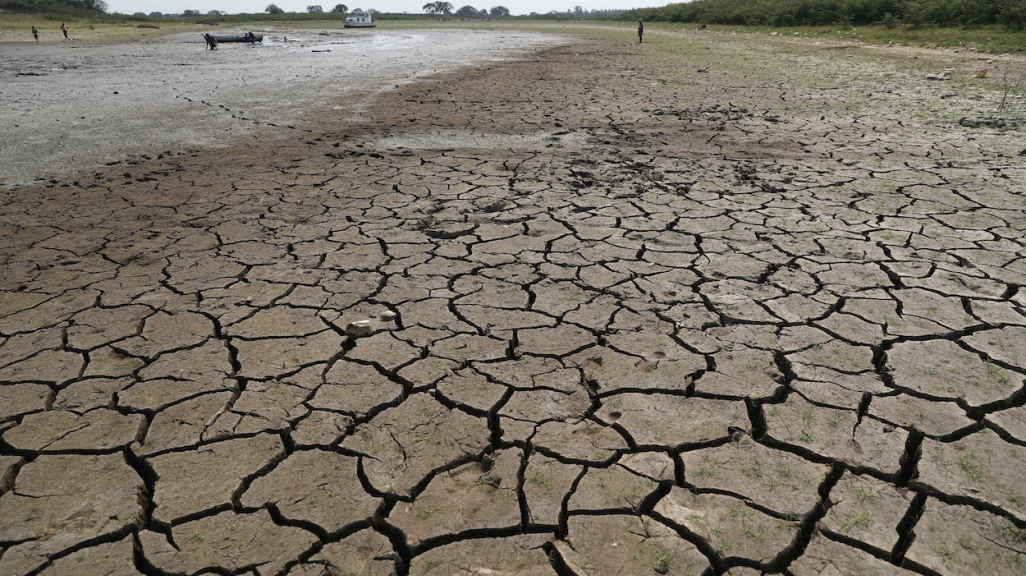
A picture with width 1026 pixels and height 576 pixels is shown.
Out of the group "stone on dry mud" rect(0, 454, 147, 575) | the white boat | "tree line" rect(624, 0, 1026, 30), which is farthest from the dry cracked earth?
the white boat

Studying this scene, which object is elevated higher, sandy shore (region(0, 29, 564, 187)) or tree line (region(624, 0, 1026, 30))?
tree line (region(624, 0, 1026, 30))

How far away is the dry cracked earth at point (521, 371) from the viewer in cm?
160

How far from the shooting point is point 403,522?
1656 millimetres

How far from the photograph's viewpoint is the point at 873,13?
733 inches

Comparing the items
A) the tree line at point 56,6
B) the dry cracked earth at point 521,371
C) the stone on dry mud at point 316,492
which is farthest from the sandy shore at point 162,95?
the tree line at point 56,6

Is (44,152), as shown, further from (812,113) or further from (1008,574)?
(812,113)

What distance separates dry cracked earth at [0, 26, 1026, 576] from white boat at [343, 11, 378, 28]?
42.4 metres

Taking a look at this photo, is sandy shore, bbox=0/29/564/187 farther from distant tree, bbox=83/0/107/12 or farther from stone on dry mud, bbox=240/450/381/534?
distant tree, bbox=83/0/107/12

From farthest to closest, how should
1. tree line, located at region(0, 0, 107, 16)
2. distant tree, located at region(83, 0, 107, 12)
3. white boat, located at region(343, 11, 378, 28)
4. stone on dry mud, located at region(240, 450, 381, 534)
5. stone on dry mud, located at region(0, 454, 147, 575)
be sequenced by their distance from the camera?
distant tree, located at region(83, 0, 107, 12), white boat, located at region(343, 11, 378, 28), tree line, located at region(0, 0, 107, 16), stone on dry mud, located at region(240, 450, 381, 534), stone on dry mud, located at region(0, 454, 147, 575)

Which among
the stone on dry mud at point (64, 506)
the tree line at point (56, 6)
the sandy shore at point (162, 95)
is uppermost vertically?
the tree line at point (56, 6)

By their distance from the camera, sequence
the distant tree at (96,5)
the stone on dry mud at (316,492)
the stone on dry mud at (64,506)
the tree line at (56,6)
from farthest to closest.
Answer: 1. the distant tree at (96,5)
2. the tree line at (56,6)
3. the stone on dry mud at (316,492)
4. the stone on dry mud at (64,506)

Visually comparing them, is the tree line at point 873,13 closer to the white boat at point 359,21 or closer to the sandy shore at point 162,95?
the sandy shore at point 162,95

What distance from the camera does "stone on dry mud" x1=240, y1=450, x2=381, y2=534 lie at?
167 cm

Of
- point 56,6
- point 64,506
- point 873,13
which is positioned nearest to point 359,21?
point 56,6
